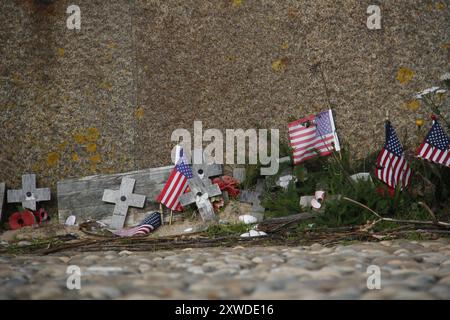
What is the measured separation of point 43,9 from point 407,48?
3777 millimetres

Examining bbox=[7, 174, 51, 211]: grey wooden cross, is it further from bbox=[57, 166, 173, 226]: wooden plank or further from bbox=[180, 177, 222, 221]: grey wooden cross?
bbox=[180, 177, 222, 221]: grey wooden cross

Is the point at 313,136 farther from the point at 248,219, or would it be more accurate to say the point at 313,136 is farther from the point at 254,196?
the point at 248,219

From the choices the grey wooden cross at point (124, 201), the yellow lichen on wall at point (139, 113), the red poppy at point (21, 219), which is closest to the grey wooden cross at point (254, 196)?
the grey wooden cross at point (124, 201)

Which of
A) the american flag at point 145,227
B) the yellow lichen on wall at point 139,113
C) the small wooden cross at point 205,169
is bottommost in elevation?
the american flag at point 145,227

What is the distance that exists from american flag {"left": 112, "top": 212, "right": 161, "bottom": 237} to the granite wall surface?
610 millimetres

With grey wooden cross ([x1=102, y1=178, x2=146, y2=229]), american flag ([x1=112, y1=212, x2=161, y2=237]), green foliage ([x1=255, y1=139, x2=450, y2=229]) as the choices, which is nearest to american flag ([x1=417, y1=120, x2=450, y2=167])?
green foliage ([x1=255, y1=139, x2=450, y2=229])

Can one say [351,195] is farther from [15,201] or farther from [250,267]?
[15,201]

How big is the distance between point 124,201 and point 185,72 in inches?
57.4

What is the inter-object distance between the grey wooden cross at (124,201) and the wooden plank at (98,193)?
0.22 ft

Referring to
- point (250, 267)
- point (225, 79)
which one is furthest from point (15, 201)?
point (250, 267)

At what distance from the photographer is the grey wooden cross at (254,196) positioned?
225 inches

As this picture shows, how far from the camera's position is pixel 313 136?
5.80 meters

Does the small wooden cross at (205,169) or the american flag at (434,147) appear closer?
the american flag at (434,147)

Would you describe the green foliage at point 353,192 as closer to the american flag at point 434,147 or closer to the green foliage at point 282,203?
the green foliage at point 282,203
